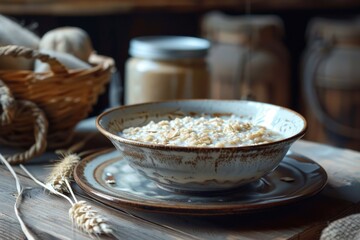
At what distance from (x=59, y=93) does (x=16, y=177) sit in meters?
0.18

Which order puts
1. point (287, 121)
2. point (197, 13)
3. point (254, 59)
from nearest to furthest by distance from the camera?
point (287, 121), point (254, 59), point (197, 13)

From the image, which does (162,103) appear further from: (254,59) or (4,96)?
(254,59)

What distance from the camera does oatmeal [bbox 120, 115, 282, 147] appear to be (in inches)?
28.0

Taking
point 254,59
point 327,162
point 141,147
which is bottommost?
point 254,59

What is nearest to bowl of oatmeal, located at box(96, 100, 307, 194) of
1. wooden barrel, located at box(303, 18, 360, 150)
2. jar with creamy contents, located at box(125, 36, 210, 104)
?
A: jar with creamy contents, located at box(125, 36, 210, 104)

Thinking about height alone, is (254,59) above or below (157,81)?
below

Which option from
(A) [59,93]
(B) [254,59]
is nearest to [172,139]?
(A) [59,93]

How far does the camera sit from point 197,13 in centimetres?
263

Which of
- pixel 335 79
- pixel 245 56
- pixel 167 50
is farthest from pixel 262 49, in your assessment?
pixel 167 50

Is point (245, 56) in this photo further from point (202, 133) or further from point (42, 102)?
point (202, 133)

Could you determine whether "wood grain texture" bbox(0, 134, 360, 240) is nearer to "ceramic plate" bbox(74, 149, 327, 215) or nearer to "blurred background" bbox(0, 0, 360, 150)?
"ceramic plate" bbox(74, 149, 327, 215)

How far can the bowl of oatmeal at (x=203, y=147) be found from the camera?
0.68 meters

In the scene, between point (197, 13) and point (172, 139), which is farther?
point (197, 13)

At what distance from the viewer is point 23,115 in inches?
37.5
